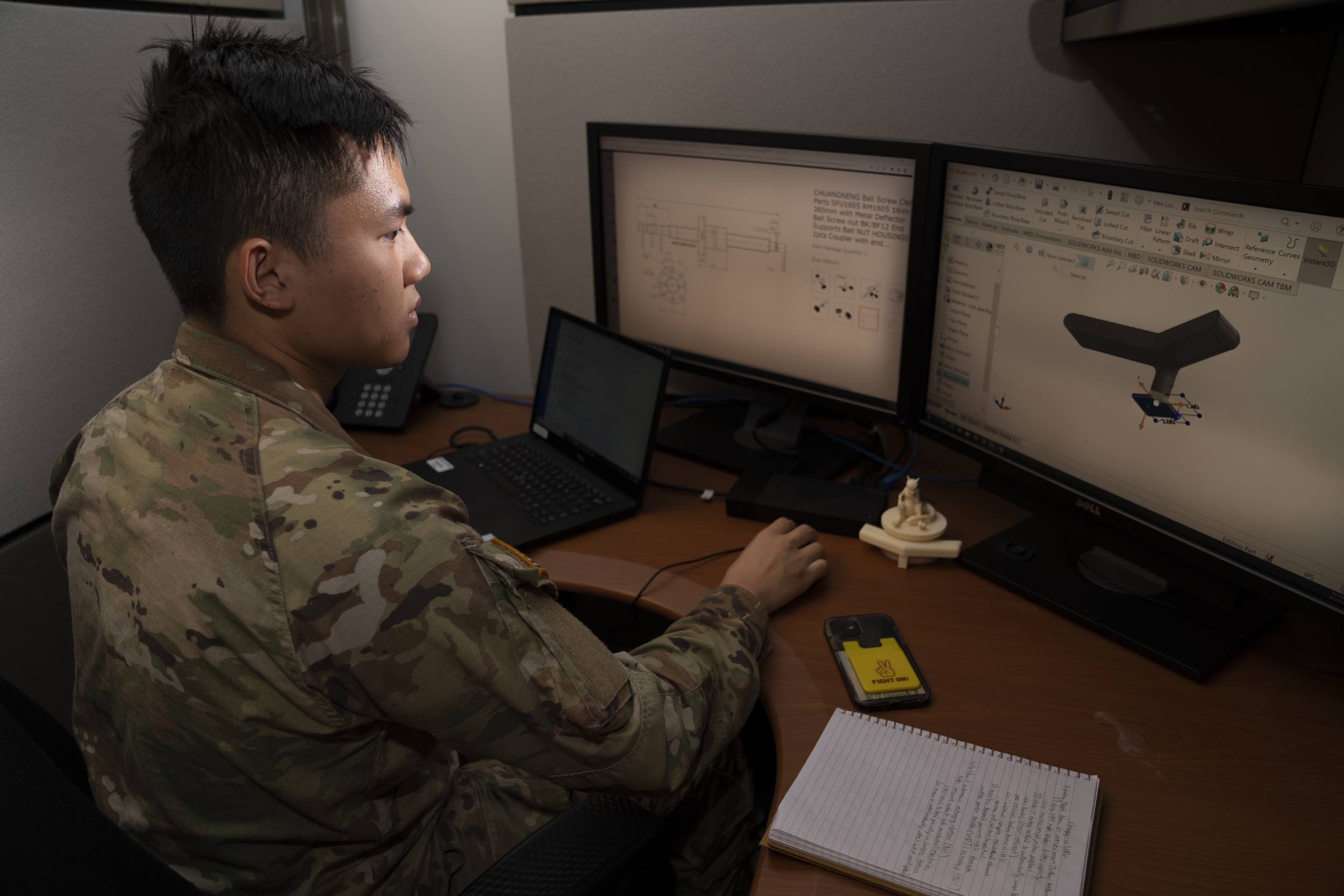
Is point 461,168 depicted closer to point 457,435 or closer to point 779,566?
point 457,435

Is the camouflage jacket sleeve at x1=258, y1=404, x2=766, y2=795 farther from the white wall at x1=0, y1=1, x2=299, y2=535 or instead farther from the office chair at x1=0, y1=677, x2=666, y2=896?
the white wall at x1=0, y1=1, x2=299, y2=535

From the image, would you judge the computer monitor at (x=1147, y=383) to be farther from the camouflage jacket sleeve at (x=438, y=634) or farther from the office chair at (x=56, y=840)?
the office chair at (x=56, y=840)

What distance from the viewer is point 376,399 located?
1.46 metres

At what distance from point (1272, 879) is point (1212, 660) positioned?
9.6 inches

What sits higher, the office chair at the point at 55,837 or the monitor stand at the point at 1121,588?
the office chair at the point at 55,837

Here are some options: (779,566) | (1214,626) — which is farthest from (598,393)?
(1214,626)

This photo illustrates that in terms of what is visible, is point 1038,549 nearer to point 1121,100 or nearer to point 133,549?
point 1121,100

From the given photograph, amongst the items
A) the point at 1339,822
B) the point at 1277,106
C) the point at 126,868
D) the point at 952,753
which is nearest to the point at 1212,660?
the point at 1339,822

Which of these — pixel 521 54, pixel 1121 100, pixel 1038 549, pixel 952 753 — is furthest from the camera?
pixel 521 54

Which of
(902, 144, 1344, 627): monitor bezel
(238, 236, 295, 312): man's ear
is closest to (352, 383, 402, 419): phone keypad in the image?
(238, 236, 295, 312): man's ear

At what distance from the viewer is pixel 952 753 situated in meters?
0.74

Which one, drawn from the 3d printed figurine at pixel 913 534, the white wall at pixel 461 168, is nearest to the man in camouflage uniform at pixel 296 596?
the 3d printed figurine at pixel 913 534

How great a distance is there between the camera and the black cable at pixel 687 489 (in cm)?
122

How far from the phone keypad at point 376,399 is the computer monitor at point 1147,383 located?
0.84 m
